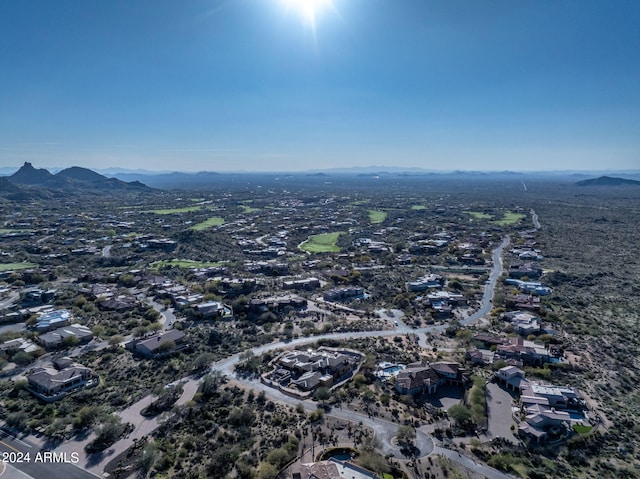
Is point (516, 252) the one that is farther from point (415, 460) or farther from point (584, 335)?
point (415, 460)

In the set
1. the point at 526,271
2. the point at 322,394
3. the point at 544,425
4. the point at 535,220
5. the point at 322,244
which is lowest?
the point at 535,220

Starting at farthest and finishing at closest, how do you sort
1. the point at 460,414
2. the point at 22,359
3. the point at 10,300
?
the point at 10,300
the point at 22,359
the point at 460,414

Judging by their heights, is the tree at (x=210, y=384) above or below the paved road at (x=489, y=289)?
above

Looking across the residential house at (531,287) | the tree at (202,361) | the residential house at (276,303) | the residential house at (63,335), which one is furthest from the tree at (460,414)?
the residential house at (531,287)

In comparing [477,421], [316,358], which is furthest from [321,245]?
[477,421]

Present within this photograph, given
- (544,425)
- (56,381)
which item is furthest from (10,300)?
(544,425)

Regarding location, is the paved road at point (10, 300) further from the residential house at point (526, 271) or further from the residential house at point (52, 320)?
the residential house at point (526, 271)

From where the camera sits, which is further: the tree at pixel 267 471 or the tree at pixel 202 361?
the tree at pixel 202 361

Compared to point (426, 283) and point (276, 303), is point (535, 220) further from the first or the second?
point (276, 303)
